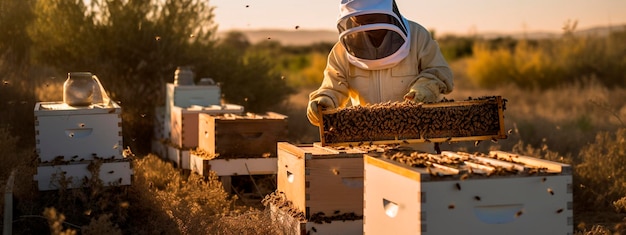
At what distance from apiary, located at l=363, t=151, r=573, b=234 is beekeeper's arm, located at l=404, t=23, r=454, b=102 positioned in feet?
4.42

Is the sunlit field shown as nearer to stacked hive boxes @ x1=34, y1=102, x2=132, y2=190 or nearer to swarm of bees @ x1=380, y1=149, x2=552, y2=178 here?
stacked hive boxes @ x1=34, y1=102, x2=132, y2=190

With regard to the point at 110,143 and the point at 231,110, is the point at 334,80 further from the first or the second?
the point at 231,110

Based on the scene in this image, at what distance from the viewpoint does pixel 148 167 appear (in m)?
8.16

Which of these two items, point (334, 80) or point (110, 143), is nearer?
point (334, 80)

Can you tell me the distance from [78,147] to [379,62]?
240cm

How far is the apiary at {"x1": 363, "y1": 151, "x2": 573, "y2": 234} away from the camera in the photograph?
146 inches

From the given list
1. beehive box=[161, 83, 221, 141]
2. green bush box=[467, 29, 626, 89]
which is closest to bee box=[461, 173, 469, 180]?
beehive box=[161, 83, 221, 141]

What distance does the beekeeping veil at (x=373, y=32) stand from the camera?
5277 mm

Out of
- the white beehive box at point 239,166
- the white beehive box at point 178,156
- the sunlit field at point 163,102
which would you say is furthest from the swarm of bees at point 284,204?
the white beehive box at point 178,156

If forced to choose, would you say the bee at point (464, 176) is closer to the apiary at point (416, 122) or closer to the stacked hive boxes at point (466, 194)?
the stacked hive boxes at point (466, 194)

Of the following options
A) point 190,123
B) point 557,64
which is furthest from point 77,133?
point 557,64

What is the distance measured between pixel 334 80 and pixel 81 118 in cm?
198

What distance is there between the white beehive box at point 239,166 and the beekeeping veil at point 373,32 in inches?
88.3

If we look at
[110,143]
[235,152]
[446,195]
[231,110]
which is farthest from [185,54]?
[446,195]
